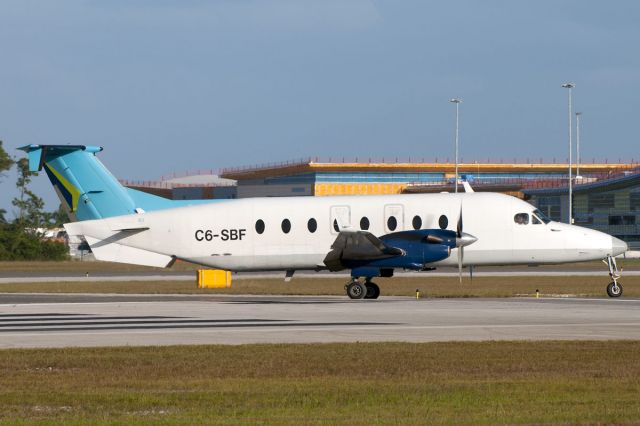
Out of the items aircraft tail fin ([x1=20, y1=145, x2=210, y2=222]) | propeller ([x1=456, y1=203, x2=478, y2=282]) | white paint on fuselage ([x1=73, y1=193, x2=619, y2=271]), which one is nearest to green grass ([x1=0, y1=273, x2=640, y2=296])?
white paint on fuselage ([x1=73, y1=193, x2=619, y2=271])

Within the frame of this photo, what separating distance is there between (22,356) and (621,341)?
12022mm

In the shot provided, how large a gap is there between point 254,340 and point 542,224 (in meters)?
18.5

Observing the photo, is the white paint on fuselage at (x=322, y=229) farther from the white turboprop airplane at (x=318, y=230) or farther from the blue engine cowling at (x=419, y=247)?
the blue engine cowling at (x=419, y=247)

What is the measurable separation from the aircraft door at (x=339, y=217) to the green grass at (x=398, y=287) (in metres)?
5.41

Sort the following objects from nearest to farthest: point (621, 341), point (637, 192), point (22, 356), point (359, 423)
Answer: point (359, 423) → point (22, 356) → point (621, 341) → point (637, 192)

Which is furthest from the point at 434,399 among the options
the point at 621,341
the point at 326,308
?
the point at 326,308

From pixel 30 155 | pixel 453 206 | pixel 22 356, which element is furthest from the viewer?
pixel 30 155

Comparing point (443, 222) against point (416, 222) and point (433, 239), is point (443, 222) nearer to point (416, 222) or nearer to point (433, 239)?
point (416, 222)

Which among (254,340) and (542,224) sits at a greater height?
(542,224)

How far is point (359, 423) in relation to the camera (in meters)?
14.0

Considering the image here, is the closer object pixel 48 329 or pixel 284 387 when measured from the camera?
pixel 284 387

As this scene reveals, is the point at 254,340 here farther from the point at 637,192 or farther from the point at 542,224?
the point at 637,192

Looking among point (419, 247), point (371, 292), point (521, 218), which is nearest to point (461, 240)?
point (419, 247)

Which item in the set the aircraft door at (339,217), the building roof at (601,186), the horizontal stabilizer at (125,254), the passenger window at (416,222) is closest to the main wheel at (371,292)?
the aircraft door at (339,217)
